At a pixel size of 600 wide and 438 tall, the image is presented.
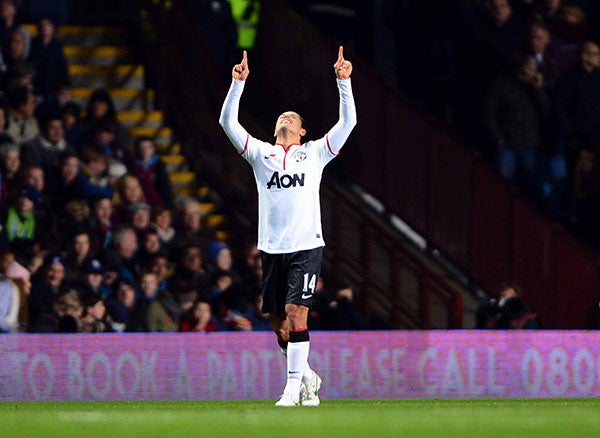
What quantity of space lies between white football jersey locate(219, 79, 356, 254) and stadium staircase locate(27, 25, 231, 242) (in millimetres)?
7093

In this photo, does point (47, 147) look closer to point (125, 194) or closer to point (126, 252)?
point (125, 194)

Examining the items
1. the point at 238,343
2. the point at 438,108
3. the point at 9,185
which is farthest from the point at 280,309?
the point at 438,108

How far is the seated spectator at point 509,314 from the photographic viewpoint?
17.1 m

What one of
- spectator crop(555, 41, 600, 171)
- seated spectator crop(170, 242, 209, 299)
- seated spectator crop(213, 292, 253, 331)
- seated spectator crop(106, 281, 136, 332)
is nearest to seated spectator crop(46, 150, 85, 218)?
seated spectator crop(170, 242, 209, 299)

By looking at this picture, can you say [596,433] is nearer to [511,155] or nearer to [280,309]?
[280,309]

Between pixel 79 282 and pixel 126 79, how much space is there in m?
4.59

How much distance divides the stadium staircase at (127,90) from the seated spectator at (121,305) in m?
3.28

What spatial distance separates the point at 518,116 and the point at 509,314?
335 centimetres

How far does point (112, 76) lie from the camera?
68.4 ft

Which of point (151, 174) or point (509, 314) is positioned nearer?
point (509, 314)

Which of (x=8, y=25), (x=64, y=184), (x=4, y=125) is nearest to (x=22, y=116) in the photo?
(x=4, y=125)

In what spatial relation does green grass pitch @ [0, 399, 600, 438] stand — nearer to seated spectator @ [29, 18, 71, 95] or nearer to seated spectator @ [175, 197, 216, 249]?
seated spectator @ [175, 197, 216, 249]

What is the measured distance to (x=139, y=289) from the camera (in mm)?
17047

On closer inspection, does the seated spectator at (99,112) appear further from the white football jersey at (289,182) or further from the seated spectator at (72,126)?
the white football jersey at (289,182)
